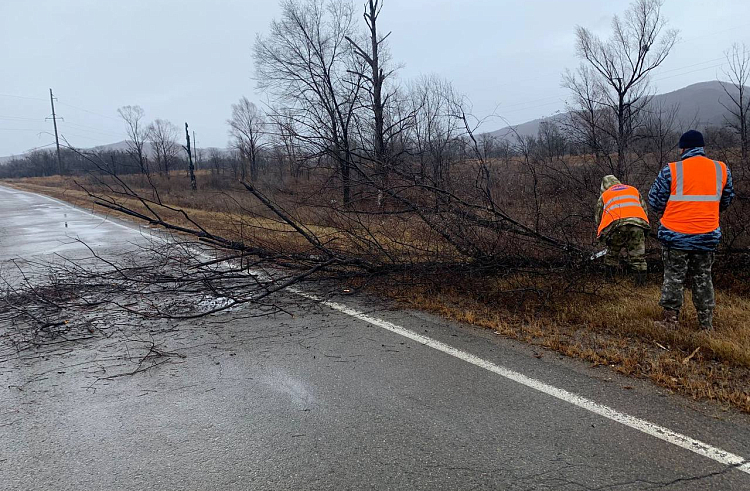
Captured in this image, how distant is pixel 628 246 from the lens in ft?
18.4

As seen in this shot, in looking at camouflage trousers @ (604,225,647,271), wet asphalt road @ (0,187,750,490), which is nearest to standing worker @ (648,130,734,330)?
camouflage trousers @ (604,225,647,271)

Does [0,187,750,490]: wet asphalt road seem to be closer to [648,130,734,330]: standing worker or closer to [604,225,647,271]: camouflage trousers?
[648,130,734,330]: standing worker

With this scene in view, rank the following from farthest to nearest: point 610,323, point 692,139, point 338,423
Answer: point 610,323, point 692,139, point 338,423

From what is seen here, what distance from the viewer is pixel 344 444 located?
2998mm

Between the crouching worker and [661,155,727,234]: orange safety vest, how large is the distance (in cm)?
76

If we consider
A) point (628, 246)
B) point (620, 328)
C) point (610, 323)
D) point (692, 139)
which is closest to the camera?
point (692, 139)

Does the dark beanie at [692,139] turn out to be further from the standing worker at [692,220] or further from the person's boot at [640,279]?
the person's boot at [640,279]

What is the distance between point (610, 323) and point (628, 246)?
1.21 m

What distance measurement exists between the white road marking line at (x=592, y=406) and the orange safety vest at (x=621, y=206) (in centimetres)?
247

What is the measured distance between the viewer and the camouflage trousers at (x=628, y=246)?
5445mm

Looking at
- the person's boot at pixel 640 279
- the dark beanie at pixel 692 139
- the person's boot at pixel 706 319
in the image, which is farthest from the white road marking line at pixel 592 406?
the person's boot at pixel 640 279

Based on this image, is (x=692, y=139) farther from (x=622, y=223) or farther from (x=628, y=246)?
(x=628, y=246)

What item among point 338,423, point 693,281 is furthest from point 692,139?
point 338,423

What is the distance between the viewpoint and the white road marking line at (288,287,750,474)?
2721 mm
